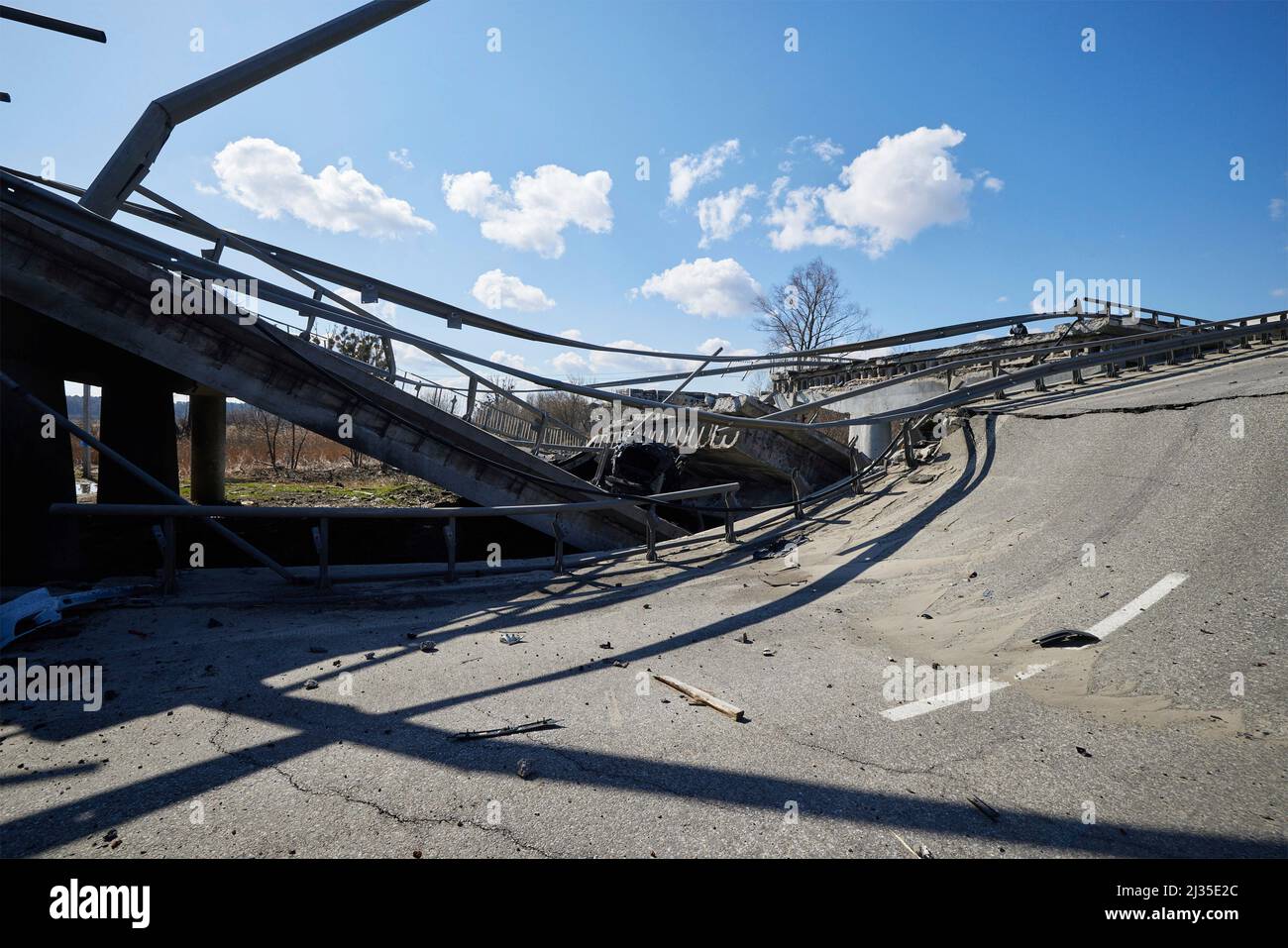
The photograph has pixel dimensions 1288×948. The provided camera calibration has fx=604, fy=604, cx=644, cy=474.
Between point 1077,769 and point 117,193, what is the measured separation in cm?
879

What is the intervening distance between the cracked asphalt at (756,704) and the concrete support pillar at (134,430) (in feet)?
28.2

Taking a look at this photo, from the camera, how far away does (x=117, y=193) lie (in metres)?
5.90

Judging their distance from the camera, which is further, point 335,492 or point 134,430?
point 335,492

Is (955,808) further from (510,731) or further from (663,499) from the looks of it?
(663,499)

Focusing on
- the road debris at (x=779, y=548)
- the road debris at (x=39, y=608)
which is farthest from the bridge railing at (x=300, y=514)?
the road debris at (x=779, y=548)

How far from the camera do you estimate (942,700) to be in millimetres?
3539

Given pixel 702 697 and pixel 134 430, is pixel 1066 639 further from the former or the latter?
pixel 134 430

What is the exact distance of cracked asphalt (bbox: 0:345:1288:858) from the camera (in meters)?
2.42

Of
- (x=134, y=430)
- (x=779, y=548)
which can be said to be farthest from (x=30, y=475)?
(x=779, y=548)

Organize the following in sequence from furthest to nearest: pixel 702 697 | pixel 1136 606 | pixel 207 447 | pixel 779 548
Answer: pixel 207 447 → pixel 779 548 → pixel 1136 606 → pixel 702 697

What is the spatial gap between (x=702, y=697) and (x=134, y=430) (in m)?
14.4

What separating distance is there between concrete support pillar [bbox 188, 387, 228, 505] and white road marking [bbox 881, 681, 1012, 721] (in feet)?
57.6
